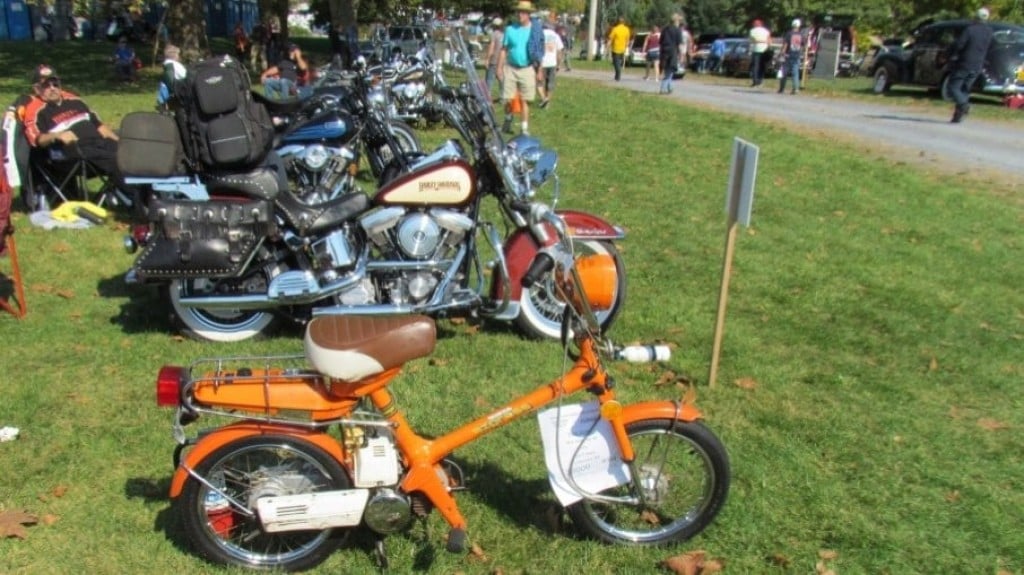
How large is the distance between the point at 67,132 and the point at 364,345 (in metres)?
7.33

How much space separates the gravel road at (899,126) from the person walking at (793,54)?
570 mm

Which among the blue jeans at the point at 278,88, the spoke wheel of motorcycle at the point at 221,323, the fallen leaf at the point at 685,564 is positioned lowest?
the fallen leaf at the point at 685,564

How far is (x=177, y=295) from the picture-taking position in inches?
217

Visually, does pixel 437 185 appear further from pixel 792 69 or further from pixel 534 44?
pixel 792 69

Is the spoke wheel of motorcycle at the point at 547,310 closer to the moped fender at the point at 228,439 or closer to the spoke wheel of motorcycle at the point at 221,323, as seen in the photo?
the spoke wheel of motorcycle at the point at 221,323

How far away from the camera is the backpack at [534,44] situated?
567 inches

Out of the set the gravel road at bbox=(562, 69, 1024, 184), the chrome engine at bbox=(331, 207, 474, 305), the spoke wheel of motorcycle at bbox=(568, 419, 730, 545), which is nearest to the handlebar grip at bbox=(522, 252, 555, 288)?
the spoke wheel of motorcycle at bbox=(568, 419, 730, 545)

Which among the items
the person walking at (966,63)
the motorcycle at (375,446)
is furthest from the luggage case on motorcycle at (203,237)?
the person walking at (966,63)

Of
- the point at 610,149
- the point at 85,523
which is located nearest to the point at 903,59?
the point at 610,149

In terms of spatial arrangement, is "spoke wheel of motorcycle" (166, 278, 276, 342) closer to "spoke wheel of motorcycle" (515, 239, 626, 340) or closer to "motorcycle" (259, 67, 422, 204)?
"spoke wheel of motorcycle" (515, 239, 626, 340)

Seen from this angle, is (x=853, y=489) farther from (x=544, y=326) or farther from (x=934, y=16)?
(x=934, y=16)

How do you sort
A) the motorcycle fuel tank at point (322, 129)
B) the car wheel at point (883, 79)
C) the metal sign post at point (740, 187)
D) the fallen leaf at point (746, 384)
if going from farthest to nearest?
the car wheel at point (883, 79) → the motorcycle fuel tank at point (322, 129) → the fallen leaf at point (746, 384) → the metal sign post at point (740, 187)

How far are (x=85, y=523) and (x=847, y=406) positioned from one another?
4.10m

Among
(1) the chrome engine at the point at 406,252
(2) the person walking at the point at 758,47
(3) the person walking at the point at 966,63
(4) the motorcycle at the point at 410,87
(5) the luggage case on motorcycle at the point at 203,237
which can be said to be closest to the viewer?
(5) the luggage case on motorcycle at the point at 203,237
